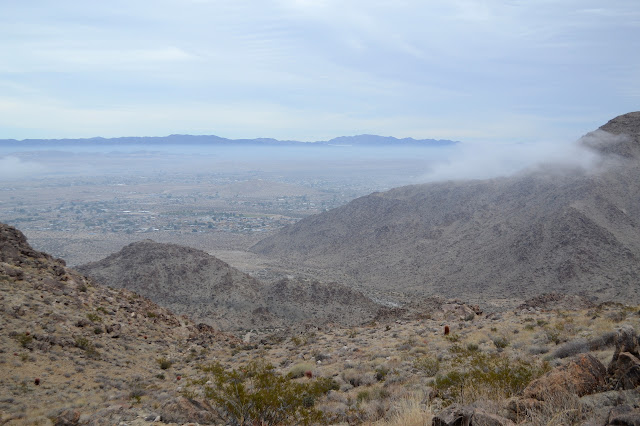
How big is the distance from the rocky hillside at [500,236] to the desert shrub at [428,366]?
3084 cm

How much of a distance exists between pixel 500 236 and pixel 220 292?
3576 centimetres

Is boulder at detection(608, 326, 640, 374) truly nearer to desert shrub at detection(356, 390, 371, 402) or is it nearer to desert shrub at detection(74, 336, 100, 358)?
desert shrub at detection(356, 390, 371, 402)

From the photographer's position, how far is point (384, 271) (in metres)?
58.8

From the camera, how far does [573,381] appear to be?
7.79m

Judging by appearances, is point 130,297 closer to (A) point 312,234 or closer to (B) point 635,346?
(B) point 635,346

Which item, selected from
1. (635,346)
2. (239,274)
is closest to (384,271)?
(239,274)

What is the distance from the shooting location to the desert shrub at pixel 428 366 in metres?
12.1

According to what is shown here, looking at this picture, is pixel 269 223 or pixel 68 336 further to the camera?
pixel 269 223

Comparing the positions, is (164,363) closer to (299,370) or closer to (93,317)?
(93,317)

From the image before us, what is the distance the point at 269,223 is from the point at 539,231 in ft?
222

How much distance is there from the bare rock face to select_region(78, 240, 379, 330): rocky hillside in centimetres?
2622

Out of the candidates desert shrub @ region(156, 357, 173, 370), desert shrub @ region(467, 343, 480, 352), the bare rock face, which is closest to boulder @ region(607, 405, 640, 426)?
the bare rock face

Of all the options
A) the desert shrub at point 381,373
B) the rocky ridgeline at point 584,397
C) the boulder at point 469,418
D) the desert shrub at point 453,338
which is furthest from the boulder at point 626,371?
the desert shrub at point 453,338

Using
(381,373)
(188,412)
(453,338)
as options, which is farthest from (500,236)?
(188,412)
